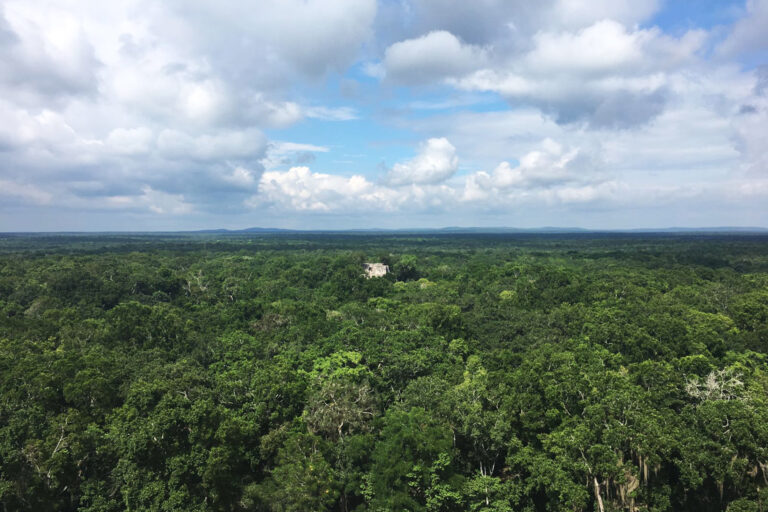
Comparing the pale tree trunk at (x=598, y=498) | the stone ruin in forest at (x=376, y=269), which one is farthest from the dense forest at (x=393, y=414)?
the stone ruin in forest at (x=376, y=269)

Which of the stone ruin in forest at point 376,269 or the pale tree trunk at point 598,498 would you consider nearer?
the pale tree trunk at point 598,498

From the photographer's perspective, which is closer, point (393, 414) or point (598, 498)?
point (598, 498)

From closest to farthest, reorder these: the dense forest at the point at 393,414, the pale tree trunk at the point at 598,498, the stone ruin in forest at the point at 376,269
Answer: the pale tree trunk at the point at 598,498 < the dense forest at the point at 393,414 < the stone ruin in forest at the point at 376,269

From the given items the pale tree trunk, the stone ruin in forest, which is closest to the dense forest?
the pale tree trunk

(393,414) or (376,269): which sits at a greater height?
(376,269)

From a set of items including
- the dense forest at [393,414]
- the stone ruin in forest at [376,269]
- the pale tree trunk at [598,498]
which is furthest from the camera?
the stone ruin in forest at [376,269]

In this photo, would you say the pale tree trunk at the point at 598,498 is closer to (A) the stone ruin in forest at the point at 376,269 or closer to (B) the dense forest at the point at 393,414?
(B) the dense forest at the point at 393,414

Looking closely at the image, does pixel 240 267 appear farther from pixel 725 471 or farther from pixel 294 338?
pixel 725 471

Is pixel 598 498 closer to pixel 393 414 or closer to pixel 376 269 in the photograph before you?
pixel 393 414

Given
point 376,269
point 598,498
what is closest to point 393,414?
point 598,498

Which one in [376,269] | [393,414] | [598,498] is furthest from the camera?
Result: [376,269]

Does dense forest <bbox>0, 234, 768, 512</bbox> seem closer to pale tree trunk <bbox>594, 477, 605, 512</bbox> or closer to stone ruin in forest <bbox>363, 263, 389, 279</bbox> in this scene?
pale tree trunk <bbox>594, 477, 605, 512</bbox>
